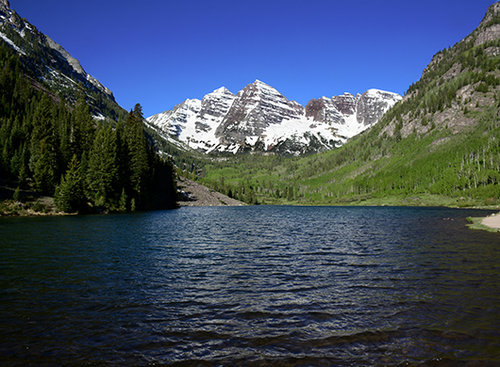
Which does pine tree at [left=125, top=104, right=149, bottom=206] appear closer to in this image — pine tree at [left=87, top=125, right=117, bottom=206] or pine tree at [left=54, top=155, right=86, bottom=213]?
pine tree at [left=87, top=125, right=117, bottom=206]

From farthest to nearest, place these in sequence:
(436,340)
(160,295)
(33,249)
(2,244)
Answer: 1. (2,244)
2. (33,249)
3. (160,295)
4. (436,340)

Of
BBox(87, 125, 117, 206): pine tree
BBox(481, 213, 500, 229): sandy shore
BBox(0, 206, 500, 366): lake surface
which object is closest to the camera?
BBox(0, 206, 500, 366): lake surface

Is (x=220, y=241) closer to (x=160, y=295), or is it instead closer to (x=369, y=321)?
(x=160, y=295)

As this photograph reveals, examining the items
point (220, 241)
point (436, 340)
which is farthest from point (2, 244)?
point (436, 340)

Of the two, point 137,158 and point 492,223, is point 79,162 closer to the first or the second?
point 137,158

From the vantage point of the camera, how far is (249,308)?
1659 cm

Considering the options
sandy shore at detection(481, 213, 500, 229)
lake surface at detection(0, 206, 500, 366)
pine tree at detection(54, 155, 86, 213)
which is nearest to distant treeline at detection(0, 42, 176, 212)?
pine tree at detection(54, 155, 86, 213)

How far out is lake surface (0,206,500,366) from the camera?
11633 mm

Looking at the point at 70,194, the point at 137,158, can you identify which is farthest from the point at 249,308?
the point at 137,158

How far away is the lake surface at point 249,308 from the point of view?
11633 millimetres

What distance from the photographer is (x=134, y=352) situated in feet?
38.5

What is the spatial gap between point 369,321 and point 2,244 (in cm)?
4105

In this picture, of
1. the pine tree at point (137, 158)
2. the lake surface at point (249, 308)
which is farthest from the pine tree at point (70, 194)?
the lake surface at point (249, 308)

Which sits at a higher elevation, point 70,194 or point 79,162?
point 79,162
